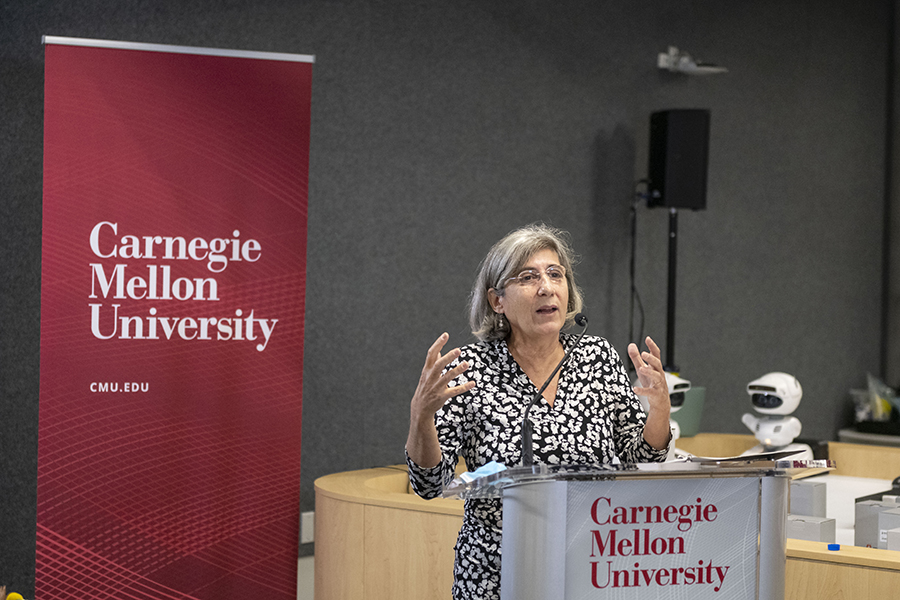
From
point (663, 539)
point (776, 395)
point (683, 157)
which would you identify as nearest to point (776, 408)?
point (776, 395)

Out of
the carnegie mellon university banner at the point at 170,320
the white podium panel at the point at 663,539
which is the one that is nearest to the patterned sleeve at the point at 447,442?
the white podium panel at the point at 663,539

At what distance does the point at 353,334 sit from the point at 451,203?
28.7 inches

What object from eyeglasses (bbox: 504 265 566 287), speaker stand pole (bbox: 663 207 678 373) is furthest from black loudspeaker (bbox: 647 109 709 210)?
eyeglasses (bbox: 504 265 566 287)

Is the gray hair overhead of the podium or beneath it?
overhead

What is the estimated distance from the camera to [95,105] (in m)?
2.51

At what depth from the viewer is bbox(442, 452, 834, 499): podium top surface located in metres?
1.26

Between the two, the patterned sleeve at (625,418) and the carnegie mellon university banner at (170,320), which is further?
the carnegie mellon university banner at (170,320)

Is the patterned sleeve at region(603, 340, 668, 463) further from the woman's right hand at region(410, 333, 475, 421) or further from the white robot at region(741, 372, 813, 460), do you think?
the white robot at region(741, 372, 813, 460)

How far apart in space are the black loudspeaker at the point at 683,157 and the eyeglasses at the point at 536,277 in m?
2.92

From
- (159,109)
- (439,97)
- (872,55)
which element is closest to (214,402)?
(159,109)

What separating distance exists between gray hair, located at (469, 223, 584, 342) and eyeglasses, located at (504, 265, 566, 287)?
1 cm

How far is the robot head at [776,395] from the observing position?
4.01 m

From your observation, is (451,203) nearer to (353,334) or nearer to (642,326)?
(353,334)

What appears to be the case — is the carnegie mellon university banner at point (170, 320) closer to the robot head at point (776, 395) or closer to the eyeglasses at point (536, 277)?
the eyeglasses at point (536, 277)
